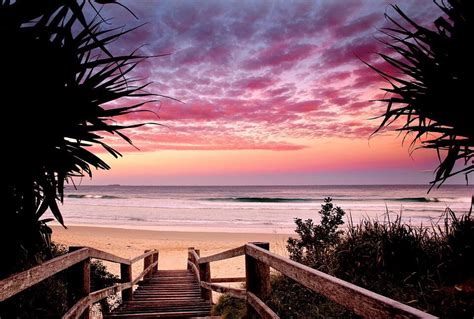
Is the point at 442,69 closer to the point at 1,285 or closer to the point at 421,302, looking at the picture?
the point at 421,302

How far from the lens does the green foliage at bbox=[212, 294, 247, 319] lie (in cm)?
474

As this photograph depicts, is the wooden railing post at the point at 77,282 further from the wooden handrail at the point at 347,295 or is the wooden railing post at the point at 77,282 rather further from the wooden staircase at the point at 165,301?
the wooden handrail at the point at 347,295

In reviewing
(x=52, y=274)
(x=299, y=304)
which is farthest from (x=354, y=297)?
(x=299, y=304)

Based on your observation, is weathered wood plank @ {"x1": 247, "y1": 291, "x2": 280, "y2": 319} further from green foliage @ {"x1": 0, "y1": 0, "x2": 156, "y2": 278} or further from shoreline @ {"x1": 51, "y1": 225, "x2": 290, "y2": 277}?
shoreline @ {"x1": 51, "y1": 225, "x2": 290, "y2": 277}

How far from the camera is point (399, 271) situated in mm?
4902

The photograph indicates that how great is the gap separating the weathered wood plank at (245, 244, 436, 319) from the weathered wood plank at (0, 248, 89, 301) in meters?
1.56

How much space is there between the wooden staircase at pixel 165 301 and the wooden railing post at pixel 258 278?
5.87ft

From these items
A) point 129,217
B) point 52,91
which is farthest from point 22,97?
point 129,217

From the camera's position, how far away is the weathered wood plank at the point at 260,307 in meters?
2.83

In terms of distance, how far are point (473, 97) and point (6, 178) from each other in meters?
4.05

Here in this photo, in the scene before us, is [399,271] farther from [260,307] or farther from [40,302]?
[40,302]

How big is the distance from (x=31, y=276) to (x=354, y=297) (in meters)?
1.86

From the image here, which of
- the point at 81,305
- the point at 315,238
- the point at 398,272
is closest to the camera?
the point at 81,305

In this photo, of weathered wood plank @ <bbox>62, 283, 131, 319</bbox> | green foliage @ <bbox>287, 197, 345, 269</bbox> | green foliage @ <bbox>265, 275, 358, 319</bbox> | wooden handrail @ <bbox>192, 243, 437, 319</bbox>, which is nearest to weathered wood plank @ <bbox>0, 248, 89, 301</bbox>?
weathered wood plank @ <bbox>62, 283, 131, 319</bbox>
